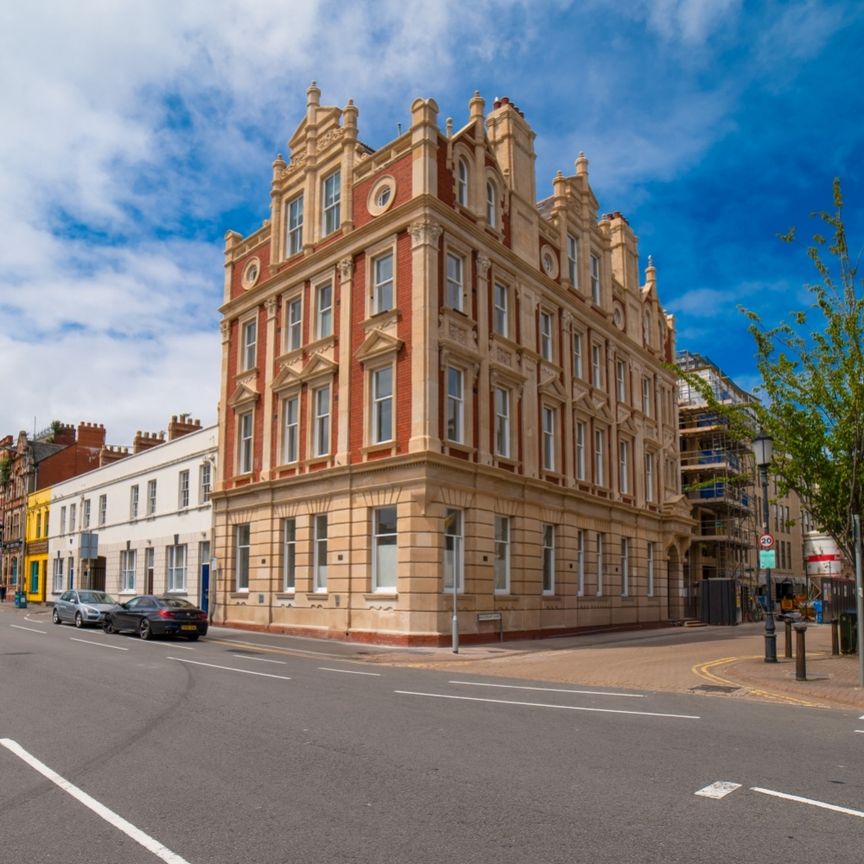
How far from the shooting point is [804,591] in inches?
2815

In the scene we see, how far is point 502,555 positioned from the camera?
26.8 metres

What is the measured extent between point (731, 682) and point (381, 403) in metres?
13.9

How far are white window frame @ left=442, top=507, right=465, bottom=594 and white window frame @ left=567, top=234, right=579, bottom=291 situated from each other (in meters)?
13.7

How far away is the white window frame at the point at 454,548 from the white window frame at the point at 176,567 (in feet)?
58.0

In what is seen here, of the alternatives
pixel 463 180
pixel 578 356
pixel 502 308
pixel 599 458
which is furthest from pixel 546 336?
pixel 463 180

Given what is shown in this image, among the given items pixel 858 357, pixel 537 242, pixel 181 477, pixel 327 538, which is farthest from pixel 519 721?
pixel 181 477

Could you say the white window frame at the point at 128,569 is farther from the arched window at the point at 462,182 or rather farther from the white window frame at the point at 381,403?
the arched window at the point at 462,182

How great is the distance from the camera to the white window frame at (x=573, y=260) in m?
34.3

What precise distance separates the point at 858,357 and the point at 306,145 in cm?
2177

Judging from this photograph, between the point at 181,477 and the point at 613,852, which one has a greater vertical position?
the point at 181,477

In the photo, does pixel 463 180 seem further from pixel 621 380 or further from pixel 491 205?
pixel 621 380

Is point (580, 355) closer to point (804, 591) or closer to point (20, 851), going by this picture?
point (20, 851)

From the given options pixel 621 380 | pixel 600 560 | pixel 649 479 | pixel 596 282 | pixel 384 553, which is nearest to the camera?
pixel 384 553

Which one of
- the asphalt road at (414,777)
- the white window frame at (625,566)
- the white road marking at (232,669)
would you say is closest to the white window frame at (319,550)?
the white road marking at (232,669)
